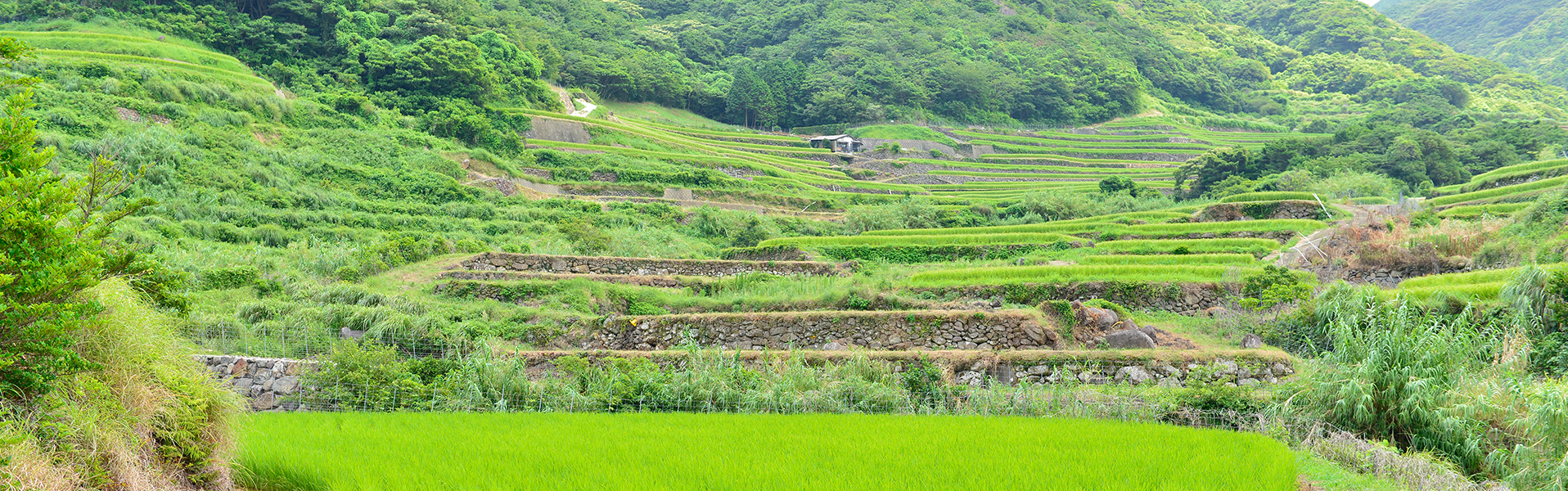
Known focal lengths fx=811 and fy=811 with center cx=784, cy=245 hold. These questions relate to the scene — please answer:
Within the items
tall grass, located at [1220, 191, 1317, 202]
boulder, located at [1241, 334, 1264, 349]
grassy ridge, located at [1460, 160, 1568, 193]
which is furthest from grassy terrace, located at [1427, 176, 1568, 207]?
boulder, located at [1241, 334, 1264, 349]

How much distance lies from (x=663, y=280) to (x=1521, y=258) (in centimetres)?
2189

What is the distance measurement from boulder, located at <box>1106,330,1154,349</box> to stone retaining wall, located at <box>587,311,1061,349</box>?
1248 mm

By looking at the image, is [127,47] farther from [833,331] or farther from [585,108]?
[833,331]

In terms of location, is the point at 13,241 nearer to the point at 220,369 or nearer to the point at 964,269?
the point at 220,369

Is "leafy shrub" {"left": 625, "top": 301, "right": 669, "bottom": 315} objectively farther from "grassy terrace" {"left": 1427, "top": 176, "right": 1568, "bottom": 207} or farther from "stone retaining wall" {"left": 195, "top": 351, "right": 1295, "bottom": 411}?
"grassy terrace" {"left": 1427, "top": 176, "right": 1568, "bottom": 207}

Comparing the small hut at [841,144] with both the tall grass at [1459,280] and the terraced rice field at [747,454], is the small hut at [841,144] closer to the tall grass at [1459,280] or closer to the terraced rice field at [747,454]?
the tall grass at [1459,280]

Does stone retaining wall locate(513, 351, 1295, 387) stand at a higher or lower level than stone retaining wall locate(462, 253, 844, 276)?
higher

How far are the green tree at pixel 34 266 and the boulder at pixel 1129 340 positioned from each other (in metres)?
16.5

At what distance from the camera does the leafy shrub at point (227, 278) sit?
1941 centimetres

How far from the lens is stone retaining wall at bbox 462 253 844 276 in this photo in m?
23.9

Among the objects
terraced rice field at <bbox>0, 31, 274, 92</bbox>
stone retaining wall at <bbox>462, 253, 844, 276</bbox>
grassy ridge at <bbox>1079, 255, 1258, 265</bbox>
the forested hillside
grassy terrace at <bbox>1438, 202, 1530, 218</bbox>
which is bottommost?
stone retaining wall at <bbox>462, 253, 844, 276</bbox>

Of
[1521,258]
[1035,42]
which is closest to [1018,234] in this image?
[1521,258]

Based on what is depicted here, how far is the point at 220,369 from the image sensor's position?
14281 mm

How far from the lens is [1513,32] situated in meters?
170
